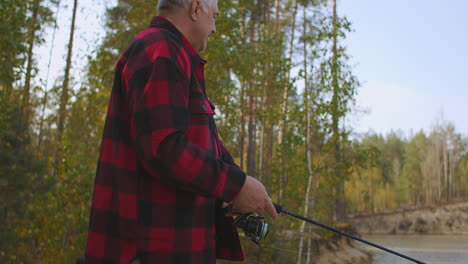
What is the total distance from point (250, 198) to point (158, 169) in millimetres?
343

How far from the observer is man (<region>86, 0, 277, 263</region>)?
1.33 metres

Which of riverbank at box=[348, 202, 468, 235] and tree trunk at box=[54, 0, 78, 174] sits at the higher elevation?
tree trunk at box=[54, 0, 78, 174]

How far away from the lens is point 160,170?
1319 millimetres

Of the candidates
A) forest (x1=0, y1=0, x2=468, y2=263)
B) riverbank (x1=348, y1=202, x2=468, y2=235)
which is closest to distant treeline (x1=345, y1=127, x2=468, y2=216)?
riverbank (x1=348, y1=202, x2=468, y2=235)

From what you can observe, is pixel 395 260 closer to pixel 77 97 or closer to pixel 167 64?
pixel 167 64

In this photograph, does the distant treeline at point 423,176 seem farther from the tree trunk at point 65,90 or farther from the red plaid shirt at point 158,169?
the red plaid shirt at point 158,169

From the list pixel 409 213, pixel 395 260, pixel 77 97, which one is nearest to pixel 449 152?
pixel 409 213

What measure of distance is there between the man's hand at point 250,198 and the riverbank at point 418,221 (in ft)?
96.6

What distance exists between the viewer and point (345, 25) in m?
10.9

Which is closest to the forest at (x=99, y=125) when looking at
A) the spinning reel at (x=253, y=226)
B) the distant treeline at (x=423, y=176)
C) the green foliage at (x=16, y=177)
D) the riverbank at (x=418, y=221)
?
the green foliage at (x=16, y=177)

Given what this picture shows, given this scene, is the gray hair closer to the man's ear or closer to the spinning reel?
the man's ear

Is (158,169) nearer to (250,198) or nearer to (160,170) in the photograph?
(160,170)

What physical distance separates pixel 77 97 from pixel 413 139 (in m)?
54.3

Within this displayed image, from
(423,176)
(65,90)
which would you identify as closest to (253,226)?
(65,90)
